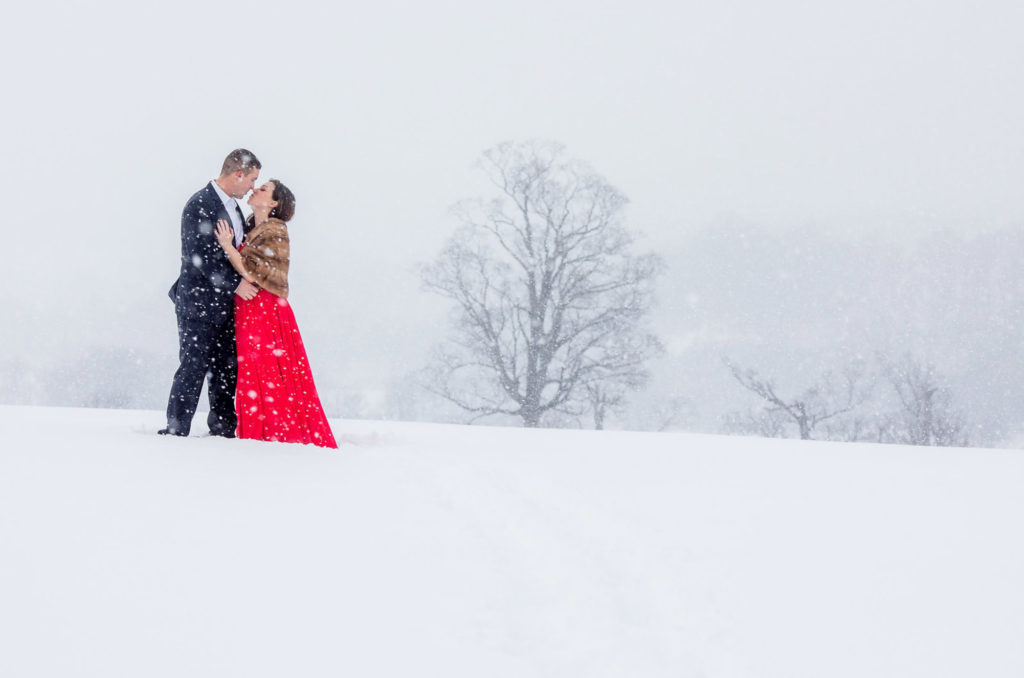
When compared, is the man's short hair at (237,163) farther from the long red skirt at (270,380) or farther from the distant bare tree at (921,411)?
the distant bare tree at (921,411)

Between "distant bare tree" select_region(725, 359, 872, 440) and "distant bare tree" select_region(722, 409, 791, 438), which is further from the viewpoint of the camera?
"distant bare tree" select_region(722, 409, 791, 438)

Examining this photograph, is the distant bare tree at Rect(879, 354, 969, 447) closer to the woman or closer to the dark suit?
the woman

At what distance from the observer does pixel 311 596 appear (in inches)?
102

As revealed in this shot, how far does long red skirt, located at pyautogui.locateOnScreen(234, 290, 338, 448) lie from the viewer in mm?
5371

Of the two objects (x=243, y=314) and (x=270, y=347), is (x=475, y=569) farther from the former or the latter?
→ (x=243, y=314)

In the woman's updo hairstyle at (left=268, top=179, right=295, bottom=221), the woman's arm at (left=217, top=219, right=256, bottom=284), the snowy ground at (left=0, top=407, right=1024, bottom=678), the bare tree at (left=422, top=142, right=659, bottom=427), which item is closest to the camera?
the snowy ground at (left=0, top=407, right=1024, bottom=678)

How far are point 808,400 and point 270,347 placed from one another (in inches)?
731

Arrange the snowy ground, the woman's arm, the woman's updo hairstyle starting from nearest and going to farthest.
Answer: the snowy ground
the woman's arm
the woman's updo hairstyle

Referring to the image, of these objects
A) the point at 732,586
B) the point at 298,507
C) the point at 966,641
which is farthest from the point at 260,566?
the point at 966,641

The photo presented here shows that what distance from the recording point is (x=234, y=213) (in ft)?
17.7

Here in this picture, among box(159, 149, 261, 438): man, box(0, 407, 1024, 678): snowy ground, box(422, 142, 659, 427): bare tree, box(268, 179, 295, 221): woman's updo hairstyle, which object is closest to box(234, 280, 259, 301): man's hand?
box(159, 149, 261, 438): man

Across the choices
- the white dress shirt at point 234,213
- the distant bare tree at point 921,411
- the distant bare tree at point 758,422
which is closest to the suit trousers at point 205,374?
the white dress shirt at point 234,213

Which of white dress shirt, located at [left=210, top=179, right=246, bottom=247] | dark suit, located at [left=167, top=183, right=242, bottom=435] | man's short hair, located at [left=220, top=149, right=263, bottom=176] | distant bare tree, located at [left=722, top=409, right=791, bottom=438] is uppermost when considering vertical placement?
man's short hair, located at [left=220, top=149, right=263, bottom=176]

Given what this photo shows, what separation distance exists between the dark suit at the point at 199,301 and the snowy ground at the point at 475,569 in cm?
50
